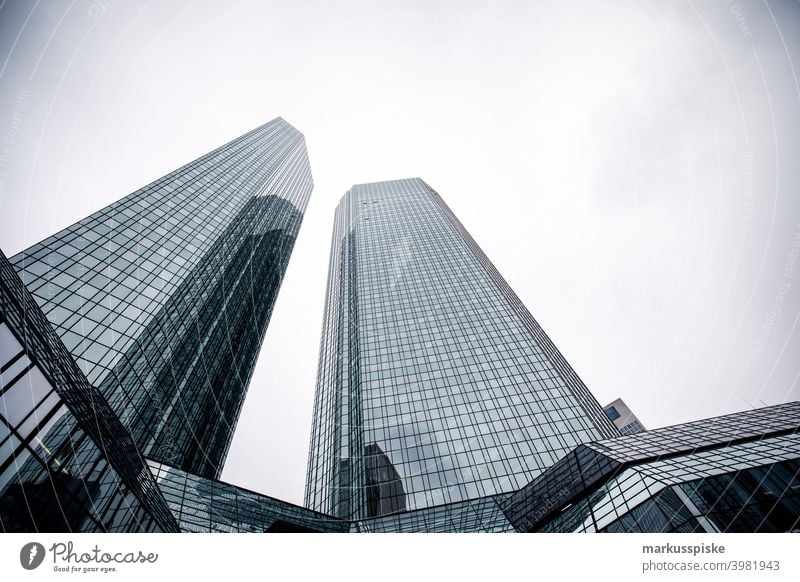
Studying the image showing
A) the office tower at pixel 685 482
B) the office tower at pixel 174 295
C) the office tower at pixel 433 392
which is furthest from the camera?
the office tower at pixel 433 392

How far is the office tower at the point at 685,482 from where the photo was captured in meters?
20.4

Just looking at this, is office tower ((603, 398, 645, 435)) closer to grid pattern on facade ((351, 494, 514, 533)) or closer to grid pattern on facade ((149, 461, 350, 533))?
grid pattern on facade ((351, 494, 514, 533))

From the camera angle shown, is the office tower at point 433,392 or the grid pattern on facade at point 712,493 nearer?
the grid pattern on facade at point 712,493

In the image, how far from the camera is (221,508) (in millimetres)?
32406

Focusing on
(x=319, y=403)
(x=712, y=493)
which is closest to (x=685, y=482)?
(x=712, y=493)

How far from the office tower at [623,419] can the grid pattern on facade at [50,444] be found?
5058 inches

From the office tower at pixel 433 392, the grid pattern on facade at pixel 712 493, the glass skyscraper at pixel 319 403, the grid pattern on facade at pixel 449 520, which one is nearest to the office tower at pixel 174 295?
the glass skyscraper at pixel 319 403

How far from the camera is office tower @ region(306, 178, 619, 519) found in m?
48.3

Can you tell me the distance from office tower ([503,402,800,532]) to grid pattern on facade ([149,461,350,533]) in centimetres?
2239

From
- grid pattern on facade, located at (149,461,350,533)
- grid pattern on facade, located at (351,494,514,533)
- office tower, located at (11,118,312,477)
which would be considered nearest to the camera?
grid pattern on facade, located at (149,461,350,533)

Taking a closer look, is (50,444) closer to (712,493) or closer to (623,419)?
(712,493)

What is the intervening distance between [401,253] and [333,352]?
32.1 meters

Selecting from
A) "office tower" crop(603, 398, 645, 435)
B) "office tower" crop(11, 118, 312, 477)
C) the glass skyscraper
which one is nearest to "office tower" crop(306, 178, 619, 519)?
the glass skyscraper

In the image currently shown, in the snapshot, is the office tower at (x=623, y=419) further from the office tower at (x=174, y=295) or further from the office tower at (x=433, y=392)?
the office tower at (x=174, y=295)
